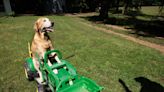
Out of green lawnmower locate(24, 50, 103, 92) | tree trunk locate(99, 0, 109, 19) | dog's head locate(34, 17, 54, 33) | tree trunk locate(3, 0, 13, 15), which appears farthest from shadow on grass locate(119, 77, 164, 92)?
tree trunk locate(3, 0, 13, 15)

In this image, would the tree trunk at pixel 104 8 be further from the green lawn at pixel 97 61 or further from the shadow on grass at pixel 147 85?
the shadow on grass at pixel 147 85

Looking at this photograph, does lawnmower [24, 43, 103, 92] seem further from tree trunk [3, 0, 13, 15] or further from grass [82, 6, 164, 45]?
tree trunk [3, 0, 13, 15]

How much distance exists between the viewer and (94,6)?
3216 centimetres

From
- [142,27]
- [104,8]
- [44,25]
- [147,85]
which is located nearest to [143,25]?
[142,27]

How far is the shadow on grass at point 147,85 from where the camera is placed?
5836mm

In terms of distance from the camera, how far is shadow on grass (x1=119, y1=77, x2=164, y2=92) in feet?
19.1

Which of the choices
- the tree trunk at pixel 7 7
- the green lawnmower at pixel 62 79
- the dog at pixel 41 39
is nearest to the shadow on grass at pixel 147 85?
the green lawnmower at pixel 62 79

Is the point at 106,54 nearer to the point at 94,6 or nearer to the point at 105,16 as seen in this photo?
the point at 105,16

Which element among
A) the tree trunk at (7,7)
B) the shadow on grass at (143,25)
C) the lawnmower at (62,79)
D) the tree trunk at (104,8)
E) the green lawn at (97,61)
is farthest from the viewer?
the tree trunk at (7,7)

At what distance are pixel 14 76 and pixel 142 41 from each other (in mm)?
8051

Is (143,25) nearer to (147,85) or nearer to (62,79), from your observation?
(147,85)

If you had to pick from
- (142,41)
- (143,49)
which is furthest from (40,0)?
(143,49)

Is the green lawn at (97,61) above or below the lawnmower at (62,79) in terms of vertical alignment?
below

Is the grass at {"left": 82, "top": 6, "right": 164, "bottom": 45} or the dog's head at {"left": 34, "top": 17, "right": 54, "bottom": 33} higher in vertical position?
the dog's head at {"left": 34, "top": 17, "right": 54, "bottom": 33}
